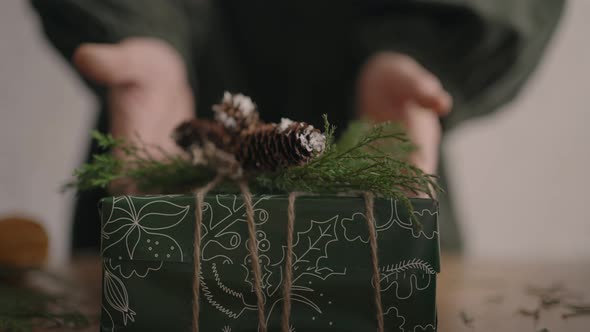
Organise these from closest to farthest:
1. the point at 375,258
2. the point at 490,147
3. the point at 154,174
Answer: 1. the point at 375,258
2. the point at 154,174
3. the point at 490,147

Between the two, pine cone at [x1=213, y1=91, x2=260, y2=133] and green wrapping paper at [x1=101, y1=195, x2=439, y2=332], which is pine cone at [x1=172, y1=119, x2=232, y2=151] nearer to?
pine cone at [x1=213, y1=91, x2=260, y2=133]

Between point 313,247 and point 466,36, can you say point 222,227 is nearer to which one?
point 313,247

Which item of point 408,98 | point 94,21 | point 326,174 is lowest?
point 326,174

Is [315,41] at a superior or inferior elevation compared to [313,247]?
superior

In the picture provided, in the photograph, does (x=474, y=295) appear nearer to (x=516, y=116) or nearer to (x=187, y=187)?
(x=187, y=187)

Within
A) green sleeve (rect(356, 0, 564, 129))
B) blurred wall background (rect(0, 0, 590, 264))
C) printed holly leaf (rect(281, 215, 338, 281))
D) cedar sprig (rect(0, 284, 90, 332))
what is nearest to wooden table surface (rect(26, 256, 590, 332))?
cedar sprig (rect(0, 284, 90, 332))

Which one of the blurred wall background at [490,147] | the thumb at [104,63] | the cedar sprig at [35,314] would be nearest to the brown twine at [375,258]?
the cedar sprig at [35,314]

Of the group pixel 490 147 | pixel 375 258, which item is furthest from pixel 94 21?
pixel 490 147

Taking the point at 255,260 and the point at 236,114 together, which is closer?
the point at 255,260
